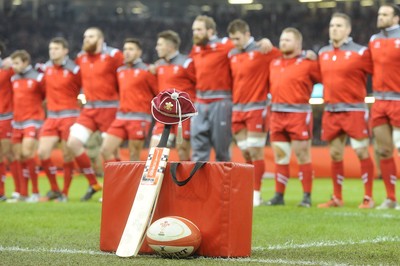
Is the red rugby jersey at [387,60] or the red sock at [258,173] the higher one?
the red rugby jersey at [387,60]

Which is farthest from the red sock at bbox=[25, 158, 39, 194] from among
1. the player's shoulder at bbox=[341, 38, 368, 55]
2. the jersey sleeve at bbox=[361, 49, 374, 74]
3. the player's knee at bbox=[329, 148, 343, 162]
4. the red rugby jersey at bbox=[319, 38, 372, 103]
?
the jersey sleeve at bbox=[361, 49, 374, 74]

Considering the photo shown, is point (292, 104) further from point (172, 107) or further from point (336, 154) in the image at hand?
point (172, 107)

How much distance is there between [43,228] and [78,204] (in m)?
3.55

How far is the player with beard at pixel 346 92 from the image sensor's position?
11109 millimetres

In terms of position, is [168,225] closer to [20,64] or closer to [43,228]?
[43,228]

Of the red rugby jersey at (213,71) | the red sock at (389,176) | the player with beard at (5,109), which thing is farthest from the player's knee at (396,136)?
the player with beard at (5,109)

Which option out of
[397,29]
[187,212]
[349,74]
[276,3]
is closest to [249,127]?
[349,74]

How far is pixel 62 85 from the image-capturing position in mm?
12789

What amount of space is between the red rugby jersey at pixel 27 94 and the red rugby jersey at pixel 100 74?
882 millimetres

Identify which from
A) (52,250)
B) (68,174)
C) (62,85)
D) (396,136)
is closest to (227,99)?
(396,136)

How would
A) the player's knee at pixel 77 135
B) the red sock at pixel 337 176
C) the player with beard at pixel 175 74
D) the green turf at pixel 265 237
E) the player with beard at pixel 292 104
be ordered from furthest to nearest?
1. the player's knee at pixel 77 135
2. the player with beard at pixel 175 74
3. the red sock at pixel 337 176
4. the player with beard at pixel 292 104
5. the green turf at pixel 265 237

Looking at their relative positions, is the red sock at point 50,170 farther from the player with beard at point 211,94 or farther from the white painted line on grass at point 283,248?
the white painted line on grass at point 283,248

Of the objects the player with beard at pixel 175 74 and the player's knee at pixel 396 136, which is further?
the player with beard at pixel 175 74

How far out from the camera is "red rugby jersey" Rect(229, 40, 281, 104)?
457 inches
